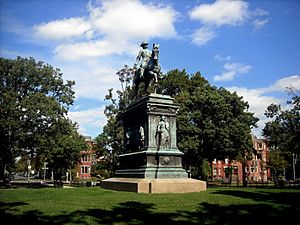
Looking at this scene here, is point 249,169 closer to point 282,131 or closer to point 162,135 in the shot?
point 282,131

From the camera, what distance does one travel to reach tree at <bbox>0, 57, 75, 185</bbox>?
124 ft

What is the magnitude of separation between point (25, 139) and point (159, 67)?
76.9 feet

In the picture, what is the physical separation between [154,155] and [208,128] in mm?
23534

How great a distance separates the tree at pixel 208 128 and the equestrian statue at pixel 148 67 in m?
18.8

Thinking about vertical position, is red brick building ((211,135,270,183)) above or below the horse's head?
below

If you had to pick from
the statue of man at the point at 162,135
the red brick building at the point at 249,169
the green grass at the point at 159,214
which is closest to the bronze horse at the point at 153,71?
the statue of man at the point at 162,135

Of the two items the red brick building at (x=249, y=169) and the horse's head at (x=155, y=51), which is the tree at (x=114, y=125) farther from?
the red brick building at (x=249, y=169)

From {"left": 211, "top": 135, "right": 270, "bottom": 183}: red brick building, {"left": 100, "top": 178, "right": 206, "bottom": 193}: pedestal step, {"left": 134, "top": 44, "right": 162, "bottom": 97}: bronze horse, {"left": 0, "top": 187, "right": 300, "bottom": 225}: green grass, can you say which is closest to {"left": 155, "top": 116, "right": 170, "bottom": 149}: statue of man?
{"left": 100, "top": 178, "right": 206, "bottom": 193}: pedestal step

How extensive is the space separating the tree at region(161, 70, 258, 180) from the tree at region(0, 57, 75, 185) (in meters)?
16.1

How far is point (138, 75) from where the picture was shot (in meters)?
24.2

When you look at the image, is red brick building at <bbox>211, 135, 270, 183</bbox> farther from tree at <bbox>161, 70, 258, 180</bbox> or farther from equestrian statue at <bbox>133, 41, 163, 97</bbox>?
equestrian statue at <bbox>133, 41, 163, 97</bbox>

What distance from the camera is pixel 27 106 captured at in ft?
124

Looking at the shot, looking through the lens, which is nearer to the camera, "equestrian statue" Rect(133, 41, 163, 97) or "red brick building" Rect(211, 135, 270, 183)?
"equestrian statue" Rect(133, 41, 163, 97)

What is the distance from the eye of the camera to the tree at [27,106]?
37.7 metres
